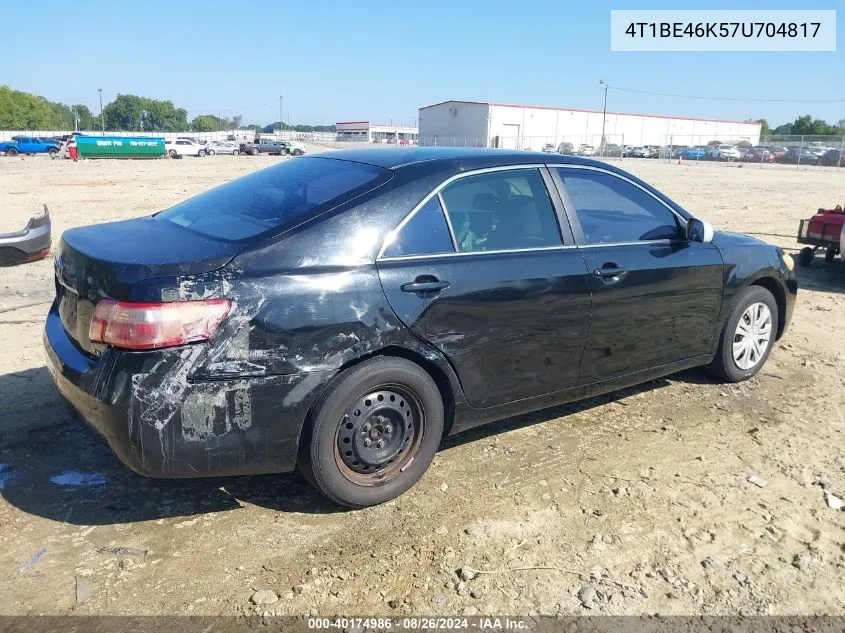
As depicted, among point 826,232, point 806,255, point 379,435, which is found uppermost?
point 826,232

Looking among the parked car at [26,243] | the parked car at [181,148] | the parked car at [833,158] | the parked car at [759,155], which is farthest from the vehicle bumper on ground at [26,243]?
the parked car at [759,155]

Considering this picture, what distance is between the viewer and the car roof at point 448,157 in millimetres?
3641

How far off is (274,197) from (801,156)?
175 feet

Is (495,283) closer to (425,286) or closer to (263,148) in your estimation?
(425,286)

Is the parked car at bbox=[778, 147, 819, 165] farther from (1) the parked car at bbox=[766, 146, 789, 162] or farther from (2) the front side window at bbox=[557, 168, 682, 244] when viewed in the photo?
(2) the front side window at bbox=[557, 168, 682, 244]

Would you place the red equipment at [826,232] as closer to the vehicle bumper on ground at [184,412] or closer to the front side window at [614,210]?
the front side window at [614,210]

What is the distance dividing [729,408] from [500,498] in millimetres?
2084

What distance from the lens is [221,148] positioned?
2312 inches

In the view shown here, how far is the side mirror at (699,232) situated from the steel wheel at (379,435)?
2.19 m

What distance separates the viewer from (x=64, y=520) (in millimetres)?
3162

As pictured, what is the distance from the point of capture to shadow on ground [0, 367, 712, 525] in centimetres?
326

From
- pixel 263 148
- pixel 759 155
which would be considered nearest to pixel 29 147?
pixel 263 148

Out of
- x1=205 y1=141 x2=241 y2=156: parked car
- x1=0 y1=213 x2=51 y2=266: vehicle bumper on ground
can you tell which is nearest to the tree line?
x1=205 y1=141 x2=241 y2=156: parked car

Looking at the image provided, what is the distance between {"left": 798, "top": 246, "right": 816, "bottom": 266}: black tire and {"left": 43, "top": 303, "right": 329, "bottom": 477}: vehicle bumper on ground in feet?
28.9
